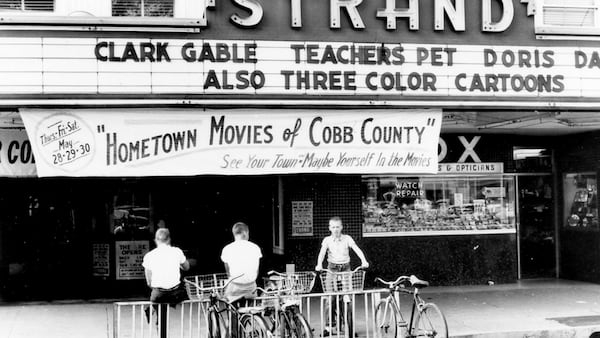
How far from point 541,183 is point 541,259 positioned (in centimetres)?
170

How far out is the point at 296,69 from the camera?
10.1 m

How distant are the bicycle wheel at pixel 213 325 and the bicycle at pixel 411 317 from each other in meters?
2.21

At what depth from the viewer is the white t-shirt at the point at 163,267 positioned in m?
8.38

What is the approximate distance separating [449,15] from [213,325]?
590cm

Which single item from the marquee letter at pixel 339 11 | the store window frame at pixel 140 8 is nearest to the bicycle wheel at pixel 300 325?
the marquee letter at pixel 339 11

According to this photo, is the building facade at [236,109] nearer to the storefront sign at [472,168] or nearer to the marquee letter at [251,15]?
the marquee letter at [251,15]

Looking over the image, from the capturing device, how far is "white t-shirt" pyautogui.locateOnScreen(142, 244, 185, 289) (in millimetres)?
8375

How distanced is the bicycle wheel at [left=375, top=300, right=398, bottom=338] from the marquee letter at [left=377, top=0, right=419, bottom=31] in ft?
13.9

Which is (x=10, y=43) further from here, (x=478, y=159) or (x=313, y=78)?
(x=478, y=159)

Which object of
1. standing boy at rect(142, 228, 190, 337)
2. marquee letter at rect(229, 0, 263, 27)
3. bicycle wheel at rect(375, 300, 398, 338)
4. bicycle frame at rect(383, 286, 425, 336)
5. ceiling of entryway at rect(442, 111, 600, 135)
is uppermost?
marquee letter at rect(229, 0, 263, 27)

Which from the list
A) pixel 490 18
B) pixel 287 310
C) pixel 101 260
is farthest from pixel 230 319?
pixel 490 18

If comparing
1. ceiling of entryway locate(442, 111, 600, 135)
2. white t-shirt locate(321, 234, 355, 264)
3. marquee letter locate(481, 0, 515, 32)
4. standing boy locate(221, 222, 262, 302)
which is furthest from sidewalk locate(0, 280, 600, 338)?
marquee letter locate(481, 0, 515, 32)

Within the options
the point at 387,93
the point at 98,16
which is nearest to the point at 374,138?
the point at 387,93

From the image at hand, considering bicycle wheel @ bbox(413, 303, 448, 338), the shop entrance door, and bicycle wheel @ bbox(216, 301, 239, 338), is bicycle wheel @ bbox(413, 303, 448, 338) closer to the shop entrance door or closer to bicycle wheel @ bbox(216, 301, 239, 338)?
bicycle wheel @ bbox(216, 301, 239, 338)
